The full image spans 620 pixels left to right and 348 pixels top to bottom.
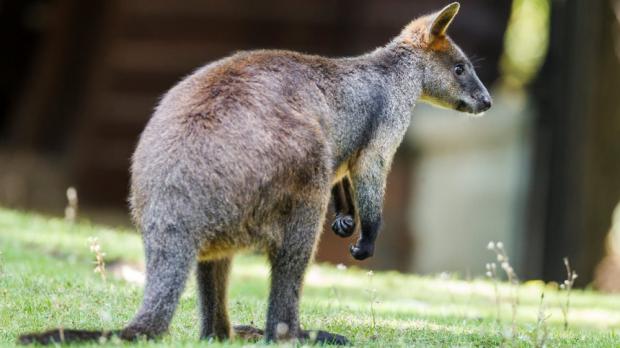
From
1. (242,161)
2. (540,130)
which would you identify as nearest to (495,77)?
(540,130)

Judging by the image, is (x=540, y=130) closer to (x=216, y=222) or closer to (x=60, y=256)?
(x=60, y=256)

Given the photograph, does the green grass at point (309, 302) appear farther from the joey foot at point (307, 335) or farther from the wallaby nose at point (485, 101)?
the wallaby nose at point (485, 101)

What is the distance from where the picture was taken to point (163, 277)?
6352 millimetres

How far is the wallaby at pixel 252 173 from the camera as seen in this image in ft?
21.0

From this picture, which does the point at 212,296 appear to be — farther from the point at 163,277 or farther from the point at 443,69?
the point at 443,69

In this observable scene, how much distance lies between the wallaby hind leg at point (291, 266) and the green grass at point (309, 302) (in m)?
0.26

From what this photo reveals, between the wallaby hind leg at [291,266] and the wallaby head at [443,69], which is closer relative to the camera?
the wallaby hind leg at [291,266]

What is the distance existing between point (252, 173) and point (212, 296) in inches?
39.6

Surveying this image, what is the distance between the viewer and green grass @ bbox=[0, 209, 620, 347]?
7570 millimetres

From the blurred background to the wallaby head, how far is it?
8.17 metres

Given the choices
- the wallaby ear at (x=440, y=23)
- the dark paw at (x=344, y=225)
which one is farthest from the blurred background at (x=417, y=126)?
the dark paw at (x=344, y=225)

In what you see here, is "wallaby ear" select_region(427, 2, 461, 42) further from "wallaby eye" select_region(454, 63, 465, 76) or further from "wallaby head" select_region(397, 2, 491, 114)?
"wallaby eye" select_region(454, 63, 465, 76)

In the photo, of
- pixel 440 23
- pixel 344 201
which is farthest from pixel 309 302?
pixel 440 23

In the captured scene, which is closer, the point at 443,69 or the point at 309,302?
the point at 443,69
